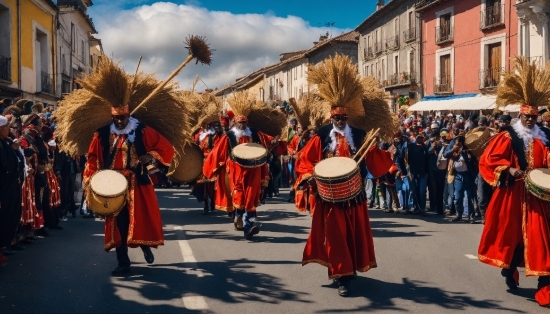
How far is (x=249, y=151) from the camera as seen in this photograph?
10.6 metres

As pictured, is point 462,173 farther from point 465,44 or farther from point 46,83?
point 465,44

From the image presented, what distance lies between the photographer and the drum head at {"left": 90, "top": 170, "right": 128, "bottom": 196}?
703 cm

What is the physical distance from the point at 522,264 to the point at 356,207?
1.68 metres

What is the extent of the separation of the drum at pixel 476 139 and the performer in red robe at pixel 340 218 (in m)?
4.77

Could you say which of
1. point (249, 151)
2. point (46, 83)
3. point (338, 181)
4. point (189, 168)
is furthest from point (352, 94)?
point (46, 83)

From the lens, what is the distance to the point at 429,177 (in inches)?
547

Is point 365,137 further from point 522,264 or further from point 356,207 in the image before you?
point 522,264

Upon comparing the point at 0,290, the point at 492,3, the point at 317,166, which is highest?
the point at 492,3

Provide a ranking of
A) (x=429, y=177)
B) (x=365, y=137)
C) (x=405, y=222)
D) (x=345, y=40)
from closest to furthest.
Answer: (x=365, y=137) < (x=405, y=222) < (x=429, y=177) < (x=345, y=40)

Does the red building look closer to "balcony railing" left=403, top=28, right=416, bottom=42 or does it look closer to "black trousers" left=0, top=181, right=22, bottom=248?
"balcony railing" left=403, top=28, right=416, bottom=42

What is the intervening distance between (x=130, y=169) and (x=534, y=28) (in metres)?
22.4

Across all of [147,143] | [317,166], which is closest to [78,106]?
[147,143]

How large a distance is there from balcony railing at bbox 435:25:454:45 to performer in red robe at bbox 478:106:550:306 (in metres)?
29.8

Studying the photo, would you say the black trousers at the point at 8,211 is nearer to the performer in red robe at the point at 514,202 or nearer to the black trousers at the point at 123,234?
the black trousers at the point at 123,234
